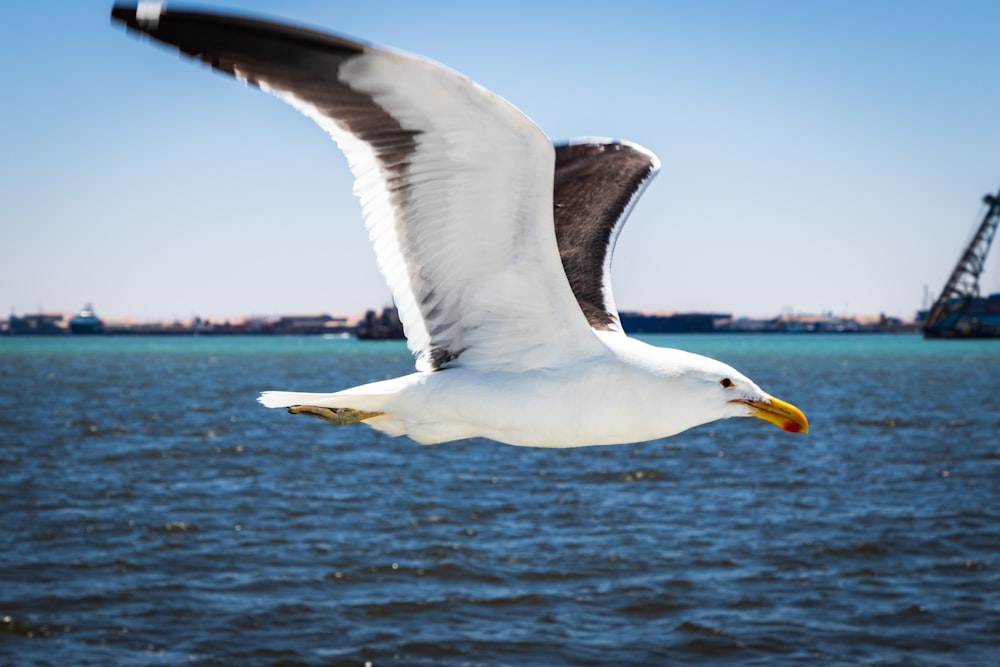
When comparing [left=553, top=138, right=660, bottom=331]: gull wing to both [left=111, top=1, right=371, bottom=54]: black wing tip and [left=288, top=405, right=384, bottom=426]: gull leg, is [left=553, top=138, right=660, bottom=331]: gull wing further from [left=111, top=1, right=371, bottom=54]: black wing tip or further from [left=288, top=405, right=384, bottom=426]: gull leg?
[left=111, top=1, right=371, bottom=54]: black wing tip

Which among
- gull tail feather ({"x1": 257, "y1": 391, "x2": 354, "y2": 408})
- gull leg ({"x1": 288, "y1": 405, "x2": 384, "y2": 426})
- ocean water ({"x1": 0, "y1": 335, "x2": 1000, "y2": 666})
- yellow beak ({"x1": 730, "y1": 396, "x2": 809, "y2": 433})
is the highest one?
yellow beak ({"x1": 730, "y1": 396, "x2": 809, "y2": 433})

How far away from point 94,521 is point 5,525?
2.27 meters

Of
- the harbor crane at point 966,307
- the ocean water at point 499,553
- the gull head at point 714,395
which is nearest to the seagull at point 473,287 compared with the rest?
the gull head at point 714,395

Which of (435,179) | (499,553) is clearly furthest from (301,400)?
(499,553)

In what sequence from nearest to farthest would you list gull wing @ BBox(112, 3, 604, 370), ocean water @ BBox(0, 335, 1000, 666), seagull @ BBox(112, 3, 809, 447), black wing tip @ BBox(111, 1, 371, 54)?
black wing tip @ BBox(111, 1, 371, 54) < gull wing @ BBox(112, 3, 604, 370) < seagull @ BBox(112, 3, 809, 447) < ocean water @ BBox(0, 335, 1000, 666)

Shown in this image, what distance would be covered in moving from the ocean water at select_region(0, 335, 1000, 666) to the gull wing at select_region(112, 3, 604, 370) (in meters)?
13.9

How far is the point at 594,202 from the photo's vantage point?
7676mm

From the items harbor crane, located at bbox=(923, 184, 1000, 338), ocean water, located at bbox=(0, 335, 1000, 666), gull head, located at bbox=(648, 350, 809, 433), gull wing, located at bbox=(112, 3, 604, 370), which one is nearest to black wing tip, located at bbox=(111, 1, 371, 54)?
gull wing, located at bbox=(112, 3, 604, 370)

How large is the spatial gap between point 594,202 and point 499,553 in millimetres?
19150

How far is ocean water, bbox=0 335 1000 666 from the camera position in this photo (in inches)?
756

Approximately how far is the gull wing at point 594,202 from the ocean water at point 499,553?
1220cm

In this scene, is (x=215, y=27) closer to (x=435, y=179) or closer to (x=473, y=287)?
(x=435, y=179)

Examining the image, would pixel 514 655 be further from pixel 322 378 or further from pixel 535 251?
pixel 322 378

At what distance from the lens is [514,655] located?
18.5m
